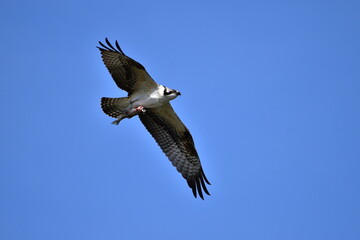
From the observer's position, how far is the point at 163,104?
13336 mm

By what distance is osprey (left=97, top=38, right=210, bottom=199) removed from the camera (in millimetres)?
12922

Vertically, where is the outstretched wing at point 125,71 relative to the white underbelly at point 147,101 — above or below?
above

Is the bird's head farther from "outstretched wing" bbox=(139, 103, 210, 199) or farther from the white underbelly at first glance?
"outstretched wing" bbox=(139, 103, 210, 199)

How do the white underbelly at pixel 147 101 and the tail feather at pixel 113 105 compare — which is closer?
the white underbelly at pixel 147 101

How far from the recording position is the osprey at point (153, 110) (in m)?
12.9

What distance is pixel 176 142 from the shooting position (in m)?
14.0

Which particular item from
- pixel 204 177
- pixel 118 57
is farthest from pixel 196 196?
pixel 118 57

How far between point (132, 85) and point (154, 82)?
513 millimetres

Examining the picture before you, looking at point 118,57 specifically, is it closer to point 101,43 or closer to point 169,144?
point 101,43

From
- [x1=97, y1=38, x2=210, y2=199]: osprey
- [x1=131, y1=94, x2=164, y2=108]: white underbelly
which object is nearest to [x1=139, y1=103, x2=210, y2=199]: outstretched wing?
[x1=97, y1=38, x2=210, y2=199]: osprey

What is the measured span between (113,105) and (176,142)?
1.70 metres

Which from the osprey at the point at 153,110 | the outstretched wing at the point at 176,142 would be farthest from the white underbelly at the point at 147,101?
the outstretched wing at the point at 176,142

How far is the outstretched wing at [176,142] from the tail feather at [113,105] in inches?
22.2

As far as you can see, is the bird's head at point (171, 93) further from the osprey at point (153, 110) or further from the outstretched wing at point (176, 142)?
the outstretched wing at point (176, 142)
